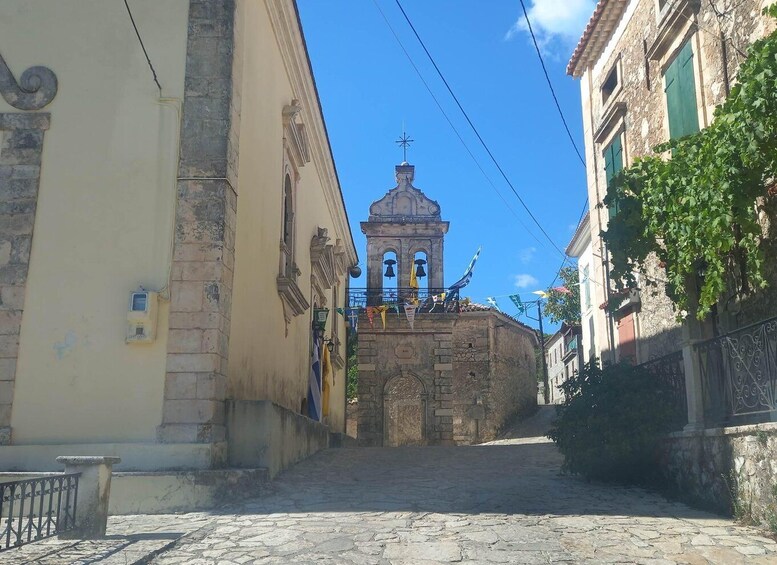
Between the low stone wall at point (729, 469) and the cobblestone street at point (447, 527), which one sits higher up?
the low stone wall at point (729, 469)

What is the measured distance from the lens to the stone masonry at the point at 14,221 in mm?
7645

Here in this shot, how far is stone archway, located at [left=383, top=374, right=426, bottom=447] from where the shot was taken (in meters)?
24.3

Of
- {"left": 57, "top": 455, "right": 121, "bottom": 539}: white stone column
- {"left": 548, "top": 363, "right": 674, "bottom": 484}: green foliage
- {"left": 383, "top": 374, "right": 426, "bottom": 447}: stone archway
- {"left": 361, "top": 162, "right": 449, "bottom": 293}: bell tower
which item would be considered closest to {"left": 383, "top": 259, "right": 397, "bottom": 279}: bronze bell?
{"left": 361, "top": 162, "right": 449, "bottom": 293}: bell tower

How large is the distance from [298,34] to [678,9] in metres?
5.80

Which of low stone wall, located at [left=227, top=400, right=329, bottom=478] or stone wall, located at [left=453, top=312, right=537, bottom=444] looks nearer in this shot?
low stone wall, located at [left=227, top=400, right=329, bottom=478]

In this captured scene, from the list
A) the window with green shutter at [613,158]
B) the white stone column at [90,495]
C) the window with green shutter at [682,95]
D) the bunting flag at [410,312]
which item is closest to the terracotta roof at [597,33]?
the window with green shutter at [613,158]

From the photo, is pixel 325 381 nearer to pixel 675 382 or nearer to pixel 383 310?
pixel 383 310

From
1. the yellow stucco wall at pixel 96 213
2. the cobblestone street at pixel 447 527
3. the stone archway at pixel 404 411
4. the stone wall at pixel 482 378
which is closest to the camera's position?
the cobblestone street at pixel 447 527

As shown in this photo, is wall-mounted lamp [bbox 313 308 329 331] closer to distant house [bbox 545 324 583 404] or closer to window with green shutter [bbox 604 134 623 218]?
window with green shutter [bbox 604 134 623 218]

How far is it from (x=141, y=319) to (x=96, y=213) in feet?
4.44

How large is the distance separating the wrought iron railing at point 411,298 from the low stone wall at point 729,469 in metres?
16.4

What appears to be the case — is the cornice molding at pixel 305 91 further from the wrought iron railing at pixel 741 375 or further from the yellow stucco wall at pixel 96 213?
the wrought iron railing at pixel 741 375

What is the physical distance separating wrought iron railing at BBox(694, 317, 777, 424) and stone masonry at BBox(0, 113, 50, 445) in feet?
22.4

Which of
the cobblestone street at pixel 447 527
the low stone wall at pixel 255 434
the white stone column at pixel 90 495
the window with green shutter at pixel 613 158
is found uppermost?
the window with green shutter at pixel 613 158
